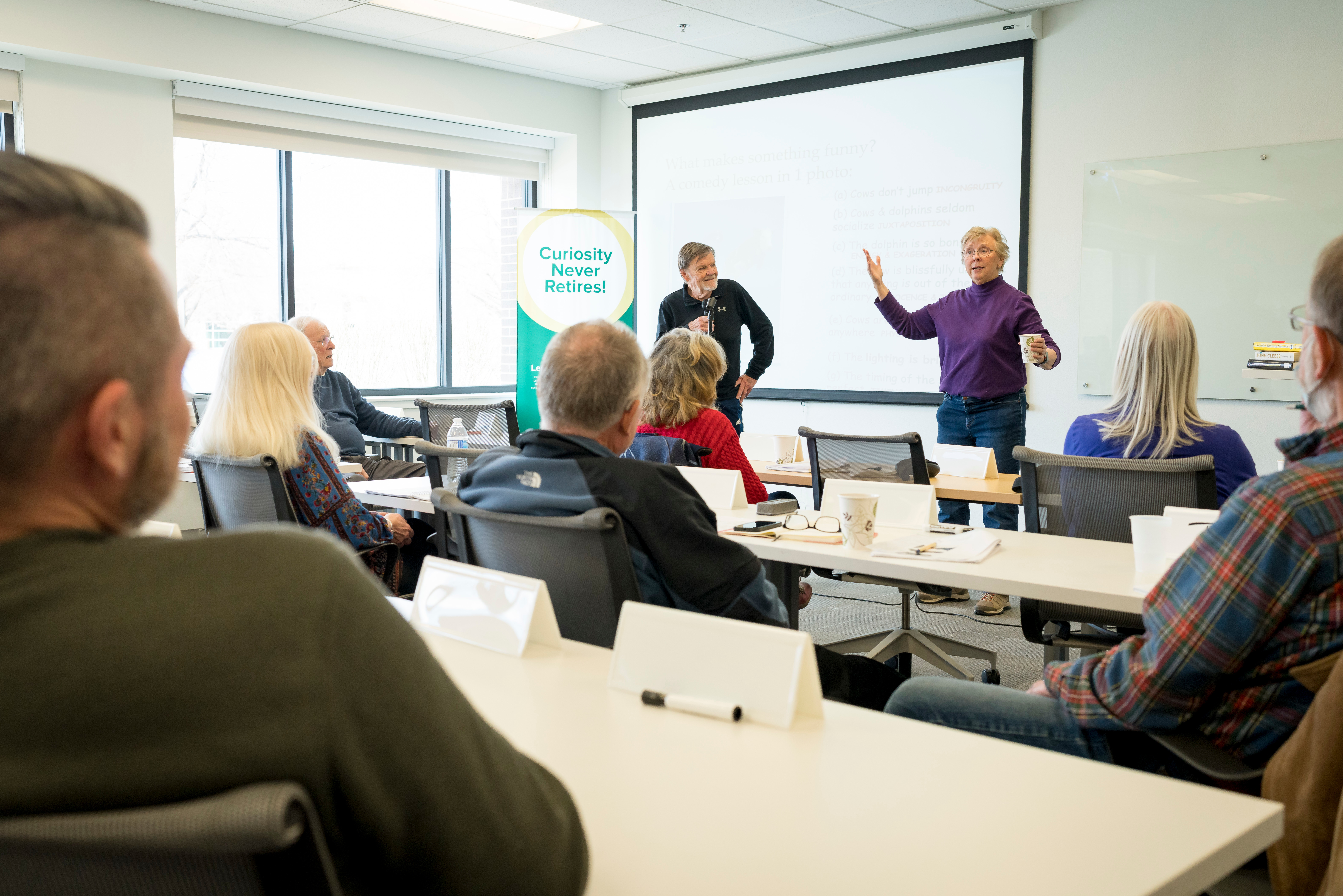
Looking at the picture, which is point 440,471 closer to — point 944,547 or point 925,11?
point 944,547

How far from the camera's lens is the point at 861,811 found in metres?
0.97

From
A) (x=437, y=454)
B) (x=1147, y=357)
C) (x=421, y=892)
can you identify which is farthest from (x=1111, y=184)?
(x=421, y=892)

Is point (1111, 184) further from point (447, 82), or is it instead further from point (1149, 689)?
point (1149, 689)

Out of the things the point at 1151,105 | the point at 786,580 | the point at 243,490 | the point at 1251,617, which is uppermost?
→ the point at 1151,105

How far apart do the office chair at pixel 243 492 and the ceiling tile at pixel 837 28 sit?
4.33 meters

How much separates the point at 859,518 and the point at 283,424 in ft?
5.31

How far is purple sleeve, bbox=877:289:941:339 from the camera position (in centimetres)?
557

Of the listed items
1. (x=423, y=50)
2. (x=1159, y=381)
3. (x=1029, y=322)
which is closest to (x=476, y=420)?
(x=1029, y=322)

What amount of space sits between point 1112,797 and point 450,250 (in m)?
7.51

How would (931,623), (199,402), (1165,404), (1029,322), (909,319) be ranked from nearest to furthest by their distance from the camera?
(1165,404)
(931,623)
(1029,322)
(909,319)
(199,402)

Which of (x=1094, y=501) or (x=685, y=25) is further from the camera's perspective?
(x=685, y=25)

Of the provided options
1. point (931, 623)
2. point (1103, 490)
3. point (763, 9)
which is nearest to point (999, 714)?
point (1103, 490)

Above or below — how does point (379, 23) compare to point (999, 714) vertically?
above

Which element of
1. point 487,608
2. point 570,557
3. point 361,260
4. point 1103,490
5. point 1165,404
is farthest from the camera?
point 361,260
